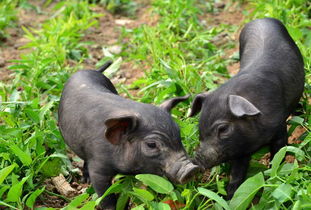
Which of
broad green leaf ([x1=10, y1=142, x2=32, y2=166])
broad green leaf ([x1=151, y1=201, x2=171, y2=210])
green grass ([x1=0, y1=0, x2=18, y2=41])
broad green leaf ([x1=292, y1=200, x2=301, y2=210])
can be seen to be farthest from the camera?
green grass ([x1=0, y1=0, x2=18, y2=41])

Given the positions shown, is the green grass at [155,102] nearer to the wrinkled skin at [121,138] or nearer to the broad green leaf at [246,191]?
the broad green leaf at [246,191]

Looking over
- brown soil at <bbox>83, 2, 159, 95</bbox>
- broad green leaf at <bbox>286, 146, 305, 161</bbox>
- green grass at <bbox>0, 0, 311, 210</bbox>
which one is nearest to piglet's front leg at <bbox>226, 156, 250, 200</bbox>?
green grass at <bbox>0, 0, 311, 210</bbox>

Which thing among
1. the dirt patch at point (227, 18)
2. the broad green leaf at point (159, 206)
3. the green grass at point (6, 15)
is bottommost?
the green grass at point (6, 15)

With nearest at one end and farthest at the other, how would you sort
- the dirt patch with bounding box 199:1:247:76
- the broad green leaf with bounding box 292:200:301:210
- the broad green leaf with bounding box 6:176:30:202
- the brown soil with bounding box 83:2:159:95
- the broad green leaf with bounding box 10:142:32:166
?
the broad green leaf with bounding box 292:200:301:210
the broad green leaf with bounding box 6:176:30:202
the broad green leaf with bounding box 10:142:32:166
the brown soil with bounding box 83:2:159:95
the dirt patch with bounding box 199:1:247:76

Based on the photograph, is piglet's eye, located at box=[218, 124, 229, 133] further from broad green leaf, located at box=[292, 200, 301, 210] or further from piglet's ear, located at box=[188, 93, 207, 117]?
broad green leaf, located at box=[292, 200, 301, 210]

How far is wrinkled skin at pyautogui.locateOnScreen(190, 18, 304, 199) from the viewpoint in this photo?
4.78 m

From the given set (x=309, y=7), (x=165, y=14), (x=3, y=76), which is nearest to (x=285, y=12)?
(x=309, y=7)

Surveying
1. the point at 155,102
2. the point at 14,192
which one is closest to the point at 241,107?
the point at 155,102

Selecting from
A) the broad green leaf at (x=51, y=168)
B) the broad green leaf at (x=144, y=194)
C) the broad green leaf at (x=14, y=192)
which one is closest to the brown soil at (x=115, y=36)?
the broad green leaf at (x=51, y=168)

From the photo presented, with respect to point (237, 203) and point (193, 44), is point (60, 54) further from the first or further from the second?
point (237, 203)

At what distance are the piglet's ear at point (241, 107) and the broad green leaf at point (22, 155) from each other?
1548 mm

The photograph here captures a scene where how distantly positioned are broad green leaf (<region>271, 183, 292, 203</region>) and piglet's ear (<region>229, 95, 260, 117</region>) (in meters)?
0.68

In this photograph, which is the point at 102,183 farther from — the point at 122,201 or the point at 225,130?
the point at 225,130

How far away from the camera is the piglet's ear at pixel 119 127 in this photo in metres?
4.37
